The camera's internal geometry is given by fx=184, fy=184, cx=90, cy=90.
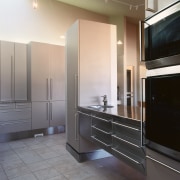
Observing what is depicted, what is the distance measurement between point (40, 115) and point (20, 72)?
46.5 inches

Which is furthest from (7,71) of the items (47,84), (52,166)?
(52,166)

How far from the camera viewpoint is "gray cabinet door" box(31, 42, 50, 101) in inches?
178

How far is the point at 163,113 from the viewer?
4.13ft

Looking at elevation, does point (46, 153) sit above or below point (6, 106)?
below

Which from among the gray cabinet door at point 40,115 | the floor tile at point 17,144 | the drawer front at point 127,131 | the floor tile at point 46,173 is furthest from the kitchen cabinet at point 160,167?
the gray cabinet door at point 40,115

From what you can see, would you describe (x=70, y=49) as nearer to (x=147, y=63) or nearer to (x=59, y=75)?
(x=59, y=75)

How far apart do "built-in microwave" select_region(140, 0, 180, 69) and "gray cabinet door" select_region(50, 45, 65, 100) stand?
3604 millimetres

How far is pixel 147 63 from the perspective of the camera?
4.66ft

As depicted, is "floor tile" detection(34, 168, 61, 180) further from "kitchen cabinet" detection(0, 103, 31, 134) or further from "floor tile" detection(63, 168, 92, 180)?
"kitchen cabinet" detection(0, 103, 31, 134)

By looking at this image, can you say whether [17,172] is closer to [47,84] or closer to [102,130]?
[102,130]

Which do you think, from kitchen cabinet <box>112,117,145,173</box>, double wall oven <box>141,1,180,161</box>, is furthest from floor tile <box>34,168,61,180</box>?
double wall oven <box>141,1,180,161</box>

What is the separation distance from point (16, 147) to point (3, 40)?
2585 millimetres

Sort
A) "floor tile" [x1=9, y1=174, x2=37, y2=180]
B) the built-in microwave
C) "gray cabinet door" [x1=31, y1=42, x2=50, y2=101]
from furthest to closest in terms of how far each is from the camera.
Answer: "gray cabinet door" [x1=31, y1=42, x2=50, y2=101] → "floor tile" [x1=9, y1=174, x2=37, y2=180] → the built-in microwave

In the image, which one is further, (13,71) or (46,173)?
(13,71)
